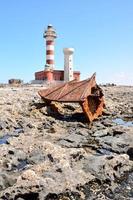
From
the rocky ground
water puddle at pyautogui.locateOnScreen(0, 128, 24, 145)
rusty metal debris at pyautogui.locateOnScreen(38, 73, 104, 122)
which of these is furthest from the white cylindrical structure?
water puddle at pyautogui.locateOnScreen(0, 128, 24, 145)

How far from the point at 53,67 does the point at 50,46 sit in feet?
15.8

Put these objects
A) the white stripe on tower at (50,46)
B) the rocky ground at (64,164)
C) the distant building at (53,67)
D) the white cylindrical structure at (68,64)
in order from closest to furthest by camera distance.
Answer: the rocky ground at (64,164)
the distant building at (53,67)
the white cylindrical structure at (68,64)
the white stripe on tower at (50,46)

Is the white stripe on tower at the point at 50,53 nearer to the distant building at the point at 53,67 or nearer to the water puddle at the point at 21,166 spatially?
the distant building at the point at 53,67

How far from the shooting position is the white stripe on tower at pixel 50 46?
63.3m

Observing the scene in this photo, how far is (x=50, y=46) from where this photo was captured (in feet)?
217

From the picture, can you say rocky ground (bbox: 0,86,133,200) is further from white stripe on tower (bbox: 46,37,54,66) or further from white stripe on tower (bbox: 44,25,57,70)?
white stripe on tower (bbox: 46,37,54,66)

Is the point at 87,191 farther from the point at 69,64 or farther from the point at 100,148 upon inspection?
the point at 69,64

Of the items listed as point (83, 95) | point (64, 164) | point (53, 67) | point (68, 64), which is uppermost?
point (68, 64)

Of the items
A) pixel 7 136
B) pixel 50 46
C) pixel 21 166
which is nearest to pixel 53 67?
pixel 50 46

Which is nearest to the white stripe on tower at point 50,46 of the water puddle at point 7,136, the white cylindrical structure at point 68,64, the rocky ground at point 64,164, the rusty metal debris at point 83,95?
the white cylindrical structure at point 68,64

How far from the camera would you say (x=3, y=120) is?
18188mm

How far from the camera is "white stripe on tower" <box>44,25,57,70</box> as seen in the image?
63.3 meters

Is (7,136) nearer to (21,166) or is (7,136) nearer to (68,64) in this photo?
(21,166)

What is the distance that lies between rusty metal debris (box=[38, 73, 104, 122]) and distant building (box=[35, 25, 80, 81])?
1431 inches
